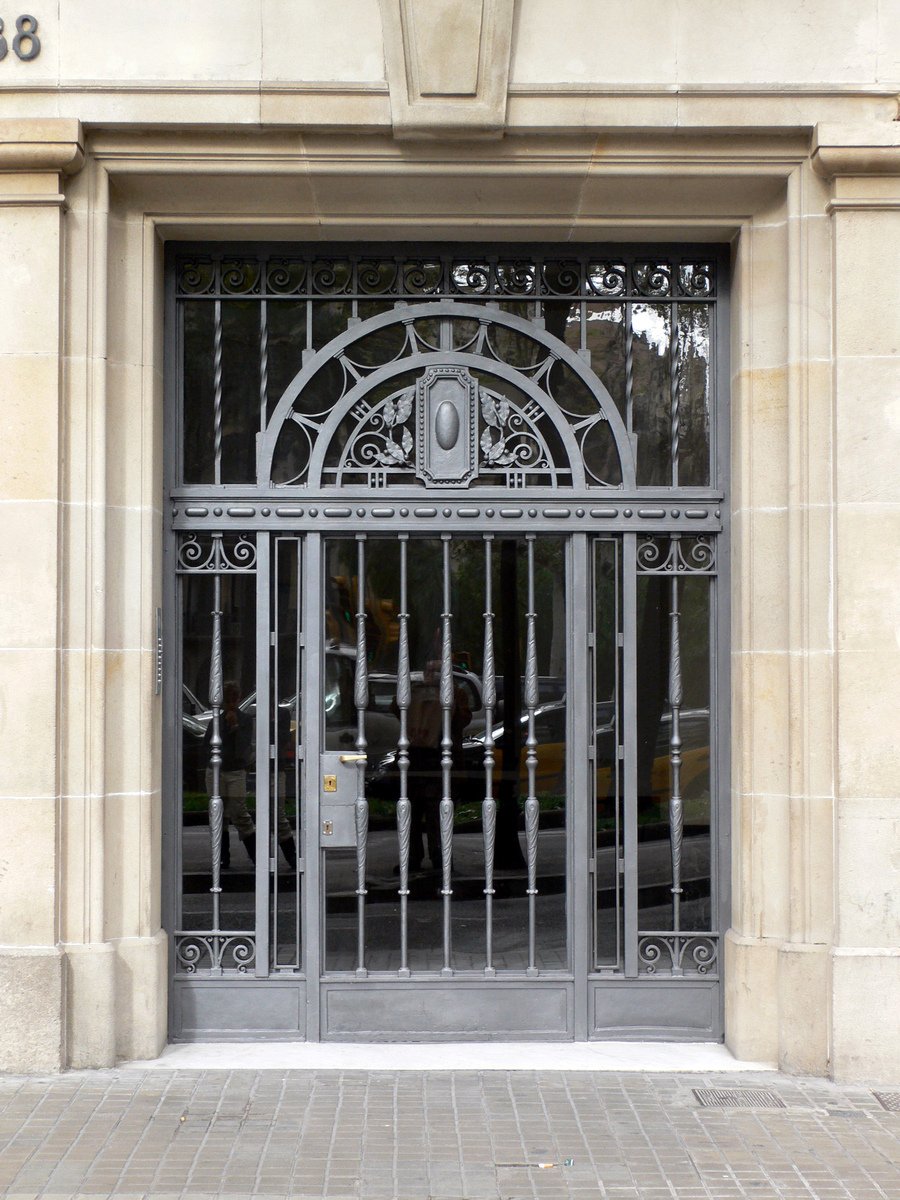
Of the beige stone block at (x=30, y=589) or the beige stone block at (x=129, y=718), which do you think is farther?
the beige stone block at (x=129, y=718)

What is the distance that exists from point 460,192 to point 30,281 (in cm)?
219

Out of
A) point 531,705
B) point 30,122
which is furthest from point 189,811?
point 30,122

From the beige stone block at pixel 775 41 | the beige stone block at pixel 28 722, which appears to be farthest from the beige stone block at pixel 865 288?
the beige stone block at pixel 28 722

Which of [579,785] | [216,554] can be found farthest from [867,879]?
[216,554]

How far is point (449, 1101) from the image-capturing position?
5.75 meters

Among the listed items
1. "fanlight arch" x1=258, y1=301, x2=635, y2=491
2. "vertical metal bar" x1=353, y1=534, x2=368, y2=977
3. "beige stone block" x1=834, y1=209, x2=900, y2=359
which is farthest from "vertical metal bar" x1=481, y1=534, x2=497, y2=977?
"beige stone block" x1=834, y1=209, x2=900, y2=359

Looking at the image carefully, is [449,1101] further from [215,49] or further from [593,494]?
[215,49]

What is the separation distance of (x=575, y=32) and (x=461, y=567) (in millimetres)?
2705

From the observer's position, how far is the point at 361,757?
21.9ft

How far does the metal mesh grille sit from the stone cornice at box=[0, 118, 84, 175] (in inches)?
210

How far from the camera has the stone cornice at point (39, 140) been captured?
6074 millimetres

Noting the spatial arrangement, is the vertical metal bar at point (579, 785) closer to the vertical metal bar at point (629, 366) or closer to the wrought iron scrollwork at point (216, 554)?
the vertical metal bar at point (629, 366)

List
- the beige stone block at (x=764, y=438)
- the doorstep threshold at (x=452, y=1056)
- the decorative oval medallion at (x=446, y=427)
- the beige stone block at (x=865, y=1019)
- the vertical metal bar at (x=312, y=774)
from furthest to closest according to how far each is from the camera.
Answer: the decorative oval medallion at (x=446, y=427), the vertical metal bar at (x=312, y=774), the beige stone block at (x=764, y=438), the doorstep threshold at (x=452, y=1056), the beige stone block at (x=865, y=1019)

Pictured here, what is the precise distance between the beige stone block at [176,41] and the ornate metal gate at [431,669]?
0.95 meters
